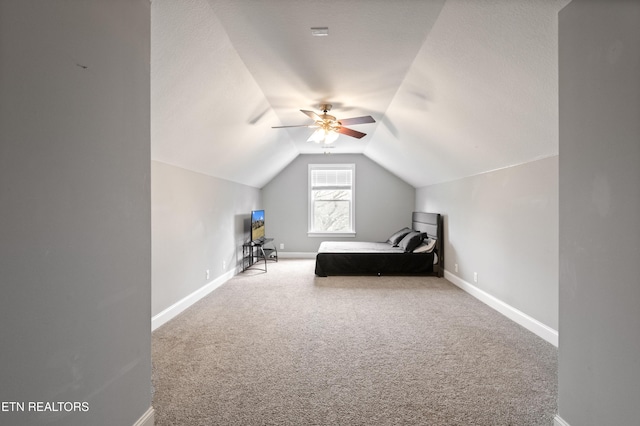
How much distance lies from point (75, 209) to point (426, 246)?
5.20m

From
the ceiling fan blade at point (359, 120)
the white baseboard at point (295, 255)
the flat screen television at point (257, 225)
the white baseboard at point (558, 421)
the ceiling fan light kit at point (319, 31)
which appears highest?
the ceiling fan light kit at point (319, 31)

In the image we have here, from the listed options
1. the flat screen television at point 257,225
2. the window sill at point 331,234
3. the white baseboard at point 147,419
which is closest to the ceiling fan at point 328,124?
the flat screen television at point 257,225

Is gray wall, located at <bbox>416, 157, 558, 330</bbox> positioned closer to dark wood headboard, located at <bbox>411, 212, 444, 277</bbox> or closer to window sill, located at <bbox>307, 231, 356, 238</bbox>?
dark wood headboard, located at <bbox>411, 212, 444, 277</bbox>

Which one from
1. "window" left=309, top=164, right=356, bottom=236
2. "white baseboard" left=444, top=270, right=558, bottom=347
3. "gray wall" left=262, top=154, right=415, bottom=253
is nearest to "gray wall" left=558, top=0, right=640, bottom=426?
"white baseboard" left=444, top=270, right=558, bottom=347

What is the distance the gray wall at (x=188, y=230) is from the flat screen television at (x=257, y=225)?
0.35 m

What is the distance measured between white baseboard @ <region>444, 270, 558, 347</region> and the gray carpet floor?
90 millimetres

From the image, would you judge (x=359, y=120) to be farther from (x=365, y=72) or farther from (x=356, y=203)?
(x=356, y=203)

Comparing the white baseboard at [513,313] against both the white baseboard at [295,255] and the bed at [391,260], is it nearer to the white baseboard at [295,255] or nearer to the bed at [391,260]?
the bed at [391,260]

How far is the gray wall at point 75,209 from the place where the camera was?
3.15ft

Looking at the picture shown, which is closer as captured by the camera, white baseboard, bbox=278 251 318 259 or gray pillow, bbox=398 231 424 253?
gray pillow, bbox=398 231 424 253

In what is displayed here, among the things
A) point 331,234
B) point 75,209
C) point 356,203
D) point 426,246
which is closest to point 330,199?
point 356,203

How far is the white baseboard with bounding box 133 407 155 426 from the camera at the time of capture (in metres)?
1.55

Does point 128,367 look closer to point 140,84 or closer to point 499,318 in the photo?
point 140,84

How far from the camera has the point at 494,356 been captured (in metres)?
2.43
